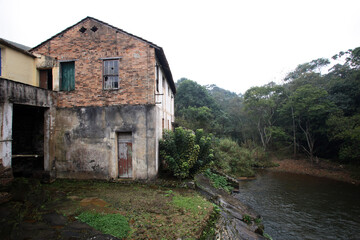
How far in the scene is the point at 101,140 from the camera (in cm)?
821

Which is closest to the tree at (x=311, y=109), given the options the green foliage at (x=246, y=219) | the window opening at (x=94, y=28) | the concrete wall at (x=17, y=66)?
the green foliage at (x=246, y=219)

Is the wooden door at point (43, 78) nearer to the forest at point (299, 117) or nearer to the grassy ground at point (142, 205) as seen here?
the grassy ground at point (142, 205)

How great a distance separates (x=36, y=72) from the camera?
348 inches

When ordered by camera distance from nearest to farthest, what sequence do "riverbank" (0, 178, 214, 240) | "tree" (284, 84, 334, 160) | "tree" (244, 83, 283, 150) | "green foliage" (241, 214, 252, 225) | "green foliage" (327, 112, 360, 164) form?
1. "riverbank" (0, 178, 214, 240)
2. "green foliage" (241, 214, 252, 225)
3. "green foliage" (327, 112, 360, 164)
4. "tree" (284, 84, 334, 160)
5. "tree" (244, 83, 283, 150)

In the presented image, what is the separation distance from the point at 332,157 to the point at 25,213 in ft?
85.6

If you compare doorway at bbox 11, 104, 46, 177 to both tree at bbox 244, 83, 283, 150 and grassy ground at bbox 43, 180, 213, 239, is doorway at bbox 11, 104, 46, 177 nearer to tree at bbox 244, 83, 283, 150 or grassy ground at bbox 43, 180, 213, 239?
grassy ground at bbox 43, 180, 213, 239

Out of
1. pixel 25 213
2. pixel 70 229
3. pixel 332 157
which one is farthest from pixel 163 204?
pixel 332 157

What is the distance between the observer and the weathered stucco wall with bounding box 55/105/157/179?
789 cm

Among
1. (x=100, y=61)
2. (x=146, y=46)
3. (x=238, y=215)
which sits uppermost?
(x=146, y=46)

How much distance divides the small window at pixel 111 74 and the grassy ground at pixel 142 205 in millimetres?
4463

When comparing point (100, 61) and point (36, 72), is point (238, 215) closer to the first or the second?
point (100, 61)

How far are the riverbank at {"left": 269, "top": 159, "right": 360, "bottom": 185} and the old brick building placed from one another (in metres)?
16.6

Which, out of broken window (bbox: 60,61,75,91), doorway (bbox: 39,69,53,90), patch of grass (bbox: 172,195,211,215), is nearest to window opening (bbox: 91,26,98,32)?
broken window (bbox: 60,61,75,91)

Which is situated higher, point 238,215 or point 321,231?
point 238,215
